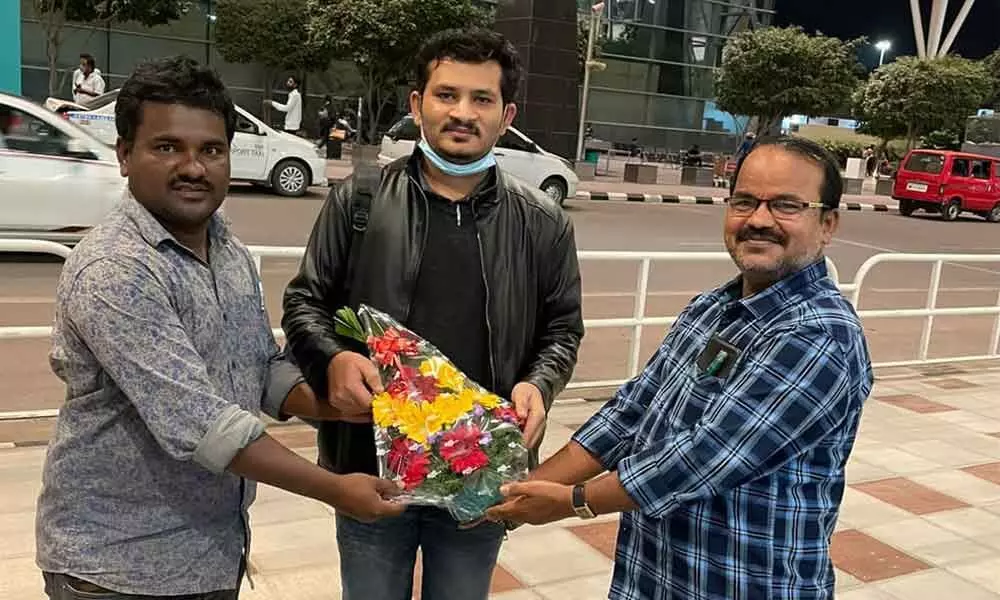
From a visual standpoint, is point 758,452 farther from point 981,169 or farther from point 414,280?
point 981,169

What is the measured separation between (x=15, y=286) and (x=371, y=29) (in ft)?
50.1

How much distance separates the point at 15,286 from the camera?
777 centimetres

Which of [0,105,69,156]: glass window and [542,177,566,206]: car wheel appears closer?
[0,105,69,156]: glass window

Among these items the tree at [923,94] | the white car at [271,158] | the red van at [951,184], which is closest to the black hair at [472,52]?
the white car at [271,158]

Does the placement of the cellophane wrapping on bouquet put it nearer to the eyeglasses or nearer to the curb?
the eyeglasses

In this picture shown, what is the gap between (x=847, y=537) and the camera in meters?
4.28

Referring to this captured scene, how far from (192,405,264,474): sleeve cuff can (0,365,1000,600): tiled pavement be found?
1.99m

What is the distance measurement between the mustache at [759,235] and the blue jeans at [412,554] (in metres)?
0.90

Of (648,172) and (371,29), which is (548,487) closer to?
(371,29)

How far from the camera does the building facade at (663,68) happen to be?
123 ft

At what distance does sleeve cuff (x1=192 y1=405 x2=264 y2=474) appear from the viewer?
1538mm

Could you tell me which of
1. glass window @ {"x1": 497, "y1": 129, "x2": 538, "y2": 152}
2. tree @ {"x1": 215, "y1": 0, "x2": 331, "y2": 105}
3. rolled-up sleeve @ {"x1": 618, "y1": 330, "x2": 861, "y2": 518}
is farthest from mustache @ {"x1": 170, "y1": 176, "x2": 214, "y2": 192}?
tree @ {"x1": 215, "y1": 0, "x2": 331, "y2": 105}

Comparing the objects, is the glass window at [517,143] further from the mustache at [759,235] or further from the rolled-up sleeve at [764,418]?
the rolled-up sleeve at [764,418]

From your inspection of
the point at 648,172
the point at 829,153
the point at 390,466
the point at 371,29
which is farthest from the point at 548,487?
the point at 648,172
